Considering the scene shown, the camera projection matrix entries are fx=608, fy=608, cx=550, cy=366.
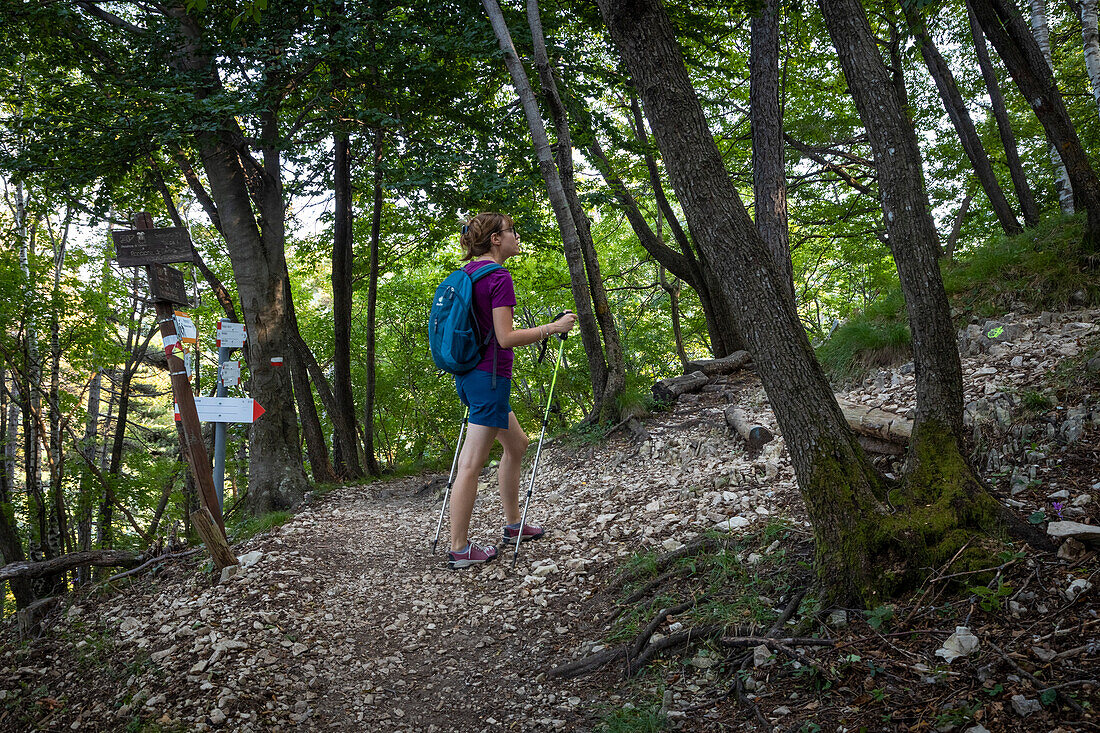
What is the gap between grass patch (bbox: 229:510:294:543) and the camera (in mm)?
6041

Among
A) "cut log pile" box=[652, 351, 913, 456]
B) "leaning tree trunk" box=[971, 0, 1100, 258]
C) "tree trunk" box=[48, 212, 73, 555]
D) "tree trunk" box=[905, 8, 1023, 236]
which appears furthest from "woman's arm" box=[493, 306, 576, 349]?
"tree trunk" box=[48, 212, 73, 555]

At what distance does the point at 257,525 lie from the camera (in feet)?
20.8

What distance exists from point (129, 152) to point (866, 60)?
319 inches

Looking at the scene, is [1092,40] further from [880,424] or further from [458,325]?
[458,325]

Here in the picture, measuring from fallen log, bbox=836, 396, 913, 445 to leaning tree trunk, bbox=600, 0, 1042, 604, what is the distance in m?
1.39

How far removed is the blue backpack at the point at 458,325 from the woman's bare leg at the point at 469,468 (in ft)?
1.46

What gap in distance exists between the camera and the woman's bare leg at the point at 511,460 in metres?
4.31

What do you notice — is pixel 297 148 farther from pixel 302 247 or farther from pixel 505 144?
pixel 302 247

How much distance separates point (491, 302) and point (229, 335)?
12.2 ft

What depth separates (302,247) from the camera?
13.7 meters

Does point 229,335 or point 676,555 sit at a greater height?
point 229,335

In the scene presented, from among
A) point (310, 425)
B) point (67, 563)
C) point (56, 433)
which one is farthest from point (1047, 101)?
point (56, 433)

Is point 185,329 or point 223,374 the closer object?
point 185,329

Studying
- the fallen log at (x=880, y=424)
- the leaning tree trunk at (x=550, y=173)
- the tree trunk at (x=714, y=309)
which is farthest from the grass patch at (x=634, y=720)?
the tree trunk at (x=714, y=309)
